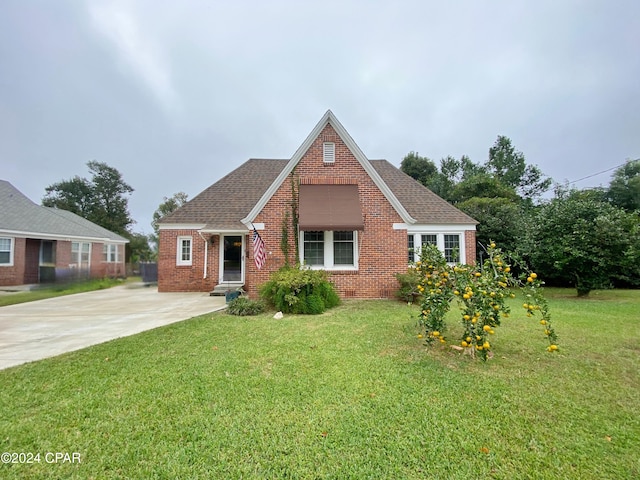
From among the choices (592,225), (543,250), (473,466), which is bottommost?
(473,466)

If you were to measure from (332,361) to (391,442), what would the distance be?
2256mm

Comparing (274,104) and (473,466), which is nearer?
(473,466)

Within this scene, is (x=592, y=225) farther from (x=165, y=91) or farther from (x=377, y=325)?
(x=165, y=91)

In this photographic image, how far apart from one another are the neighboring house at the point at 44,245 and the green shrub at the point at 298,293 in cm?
1678

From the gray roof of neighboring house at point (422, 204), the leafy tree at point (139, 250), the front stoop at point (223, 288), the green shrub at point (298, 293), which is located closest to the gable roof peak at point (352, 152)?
the green shrub at point (298, 293)

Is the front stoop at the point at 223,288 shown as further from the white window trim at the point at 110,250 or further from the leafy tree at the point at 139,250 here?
A: the leafy tree at the point at 139,250

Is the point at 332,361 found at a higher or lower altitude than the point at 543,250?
lower

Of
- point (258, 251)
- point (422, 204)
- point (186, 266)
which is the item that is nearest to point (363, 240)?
point (258, 251)

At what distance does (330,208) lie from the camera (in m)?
11.5

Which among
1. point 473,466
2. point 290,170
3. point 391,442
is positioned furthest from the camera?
point 290,170

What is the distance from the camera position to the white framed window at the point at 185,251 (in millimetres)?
15430

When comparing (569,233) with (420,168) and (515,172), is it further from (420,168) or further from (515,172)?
(515,172)

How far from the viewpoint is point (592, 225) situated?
505 inches

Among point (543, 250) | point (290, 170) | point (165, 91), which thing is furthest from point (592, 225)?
point (165, 91)
